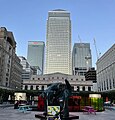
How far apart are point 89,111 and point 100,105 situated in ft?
28.8

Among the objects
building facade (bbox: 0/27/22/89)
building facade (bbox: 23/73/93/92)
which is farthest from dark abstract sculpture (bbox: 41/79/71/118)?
building facade (bbox: 23/73/93/92)

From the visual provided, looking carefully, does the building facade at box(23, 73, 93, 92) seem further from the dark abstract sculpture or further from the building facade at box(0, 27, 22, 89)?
the dark abstract sculpture

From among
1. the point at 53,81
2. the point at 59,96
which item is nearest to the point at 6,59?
the point at 53,81

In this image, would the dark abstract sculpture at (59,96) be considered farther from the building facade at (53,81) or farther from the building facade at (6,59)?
the building facade at (53,81)

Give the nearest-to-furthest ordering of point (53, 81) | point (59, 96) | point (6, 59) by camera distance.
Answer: point (59, 96) < point (6, 59) < point (53, 81)

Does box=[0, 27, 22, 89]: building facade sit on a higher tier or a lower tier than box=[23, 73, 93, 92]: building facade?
higher

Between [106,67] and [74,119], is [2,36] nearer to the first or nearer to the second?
[74,119]

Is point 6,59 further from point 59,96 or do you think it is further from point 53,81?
point 59,96

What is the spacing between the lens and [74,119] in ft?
68.4

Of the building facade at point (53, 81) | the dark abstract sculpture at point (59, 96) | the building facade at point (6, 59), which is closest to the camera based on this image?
the dark abstract sculpture at point (59, 96)

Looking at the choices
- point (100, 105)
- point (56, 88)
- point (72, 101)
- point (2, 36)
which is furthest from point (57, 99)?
point (2, 36)

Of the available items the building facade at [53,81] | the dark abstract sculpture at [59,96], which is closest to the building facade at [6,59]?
the building facade at [53,81]

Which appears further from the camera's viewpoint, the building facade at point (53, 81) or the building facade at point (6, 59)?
the building facade at point (53, 81)

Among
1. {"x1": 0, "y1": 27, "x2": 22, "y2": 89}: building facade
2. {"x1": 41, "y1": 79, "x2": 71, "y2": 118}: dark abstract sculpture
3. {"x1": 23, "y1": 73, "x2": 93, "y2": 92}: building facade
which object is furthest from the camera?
{"x1": 23, "y1": 73, "x2": 93, "y2": 92}: building facade
